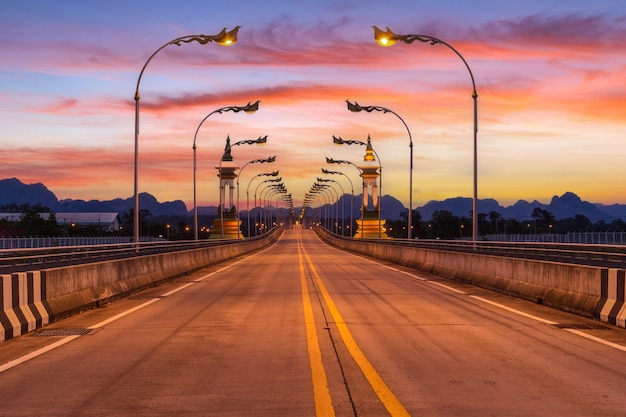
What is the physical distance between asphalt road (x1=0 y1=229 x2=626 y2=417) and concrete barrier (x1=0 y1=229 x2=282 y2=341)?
43cm

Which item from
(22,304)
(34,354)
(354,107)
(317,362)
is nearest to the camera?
(317,362)

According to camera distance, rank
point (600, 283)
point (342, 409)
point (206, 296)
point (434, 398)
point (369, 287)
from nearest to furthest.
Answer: point (342, 409) < point (434, 398) < point (600, 283) < point (206, 296) < point (369, 287)

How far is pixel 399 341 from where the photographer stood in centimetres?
1242

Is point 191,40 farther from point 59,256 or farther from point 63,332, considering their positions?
point 63,332

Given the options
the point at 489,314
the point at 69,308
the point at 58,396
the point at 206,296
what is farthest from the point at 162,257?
the point at 58,396

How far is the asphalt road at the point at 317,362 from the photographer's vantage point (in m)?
7.86

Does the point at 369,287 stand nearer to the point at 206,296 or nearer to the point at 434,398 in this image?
the point at 206,296

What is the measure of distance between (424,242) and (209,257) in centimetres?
Result: 1290

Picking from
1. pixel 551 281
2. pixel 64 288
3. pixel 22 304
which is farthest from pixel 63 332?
pixel 551 281

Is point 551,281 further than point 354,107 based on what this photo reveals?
No

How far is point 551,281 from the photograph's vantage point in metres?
19.1

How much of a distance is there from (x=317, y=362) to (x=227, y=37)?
19283mm

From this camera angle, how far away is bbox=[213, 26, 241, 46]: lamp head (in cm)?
2762

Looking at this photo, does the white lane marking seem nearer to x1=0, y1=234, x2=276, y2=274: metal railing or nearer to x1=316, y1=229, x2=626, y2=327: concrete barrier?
x1=0, y1=234, x2=276, y2=274: metal railing
